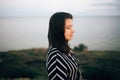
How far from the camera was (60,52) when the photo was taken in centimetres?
128

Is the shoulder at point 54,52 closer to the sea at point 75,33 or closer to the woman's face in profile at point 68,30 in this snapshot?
the woman's face in profile at point 68,30

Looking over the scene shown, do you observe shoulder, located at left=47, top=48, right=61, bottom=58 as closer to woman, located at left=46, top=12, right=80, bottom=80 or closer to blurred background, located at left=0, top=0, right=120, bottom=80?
woman, located at left=46, top=12, right=80, bottom=80

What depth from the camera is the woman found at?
48.9 inches

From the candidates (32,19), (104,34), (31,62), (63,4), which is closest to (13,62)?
(31,62)

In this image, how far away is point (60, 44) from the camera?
1.30m

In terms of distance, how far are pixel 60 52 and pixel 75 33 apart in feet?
7.19

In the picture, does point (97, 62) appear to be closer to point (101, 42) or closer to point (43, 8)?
point (101, 42)

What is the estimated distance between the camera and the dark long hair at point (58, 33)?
1295 millimetres

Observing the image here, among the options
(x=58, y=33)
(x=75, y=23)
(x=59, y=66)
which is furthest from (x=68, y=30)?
(x=75, y=23)

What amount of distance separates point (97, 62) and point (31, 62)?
2.87 ft

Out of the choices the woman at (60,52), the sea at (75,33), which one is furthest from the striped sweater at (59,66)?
the sea at (75,33)

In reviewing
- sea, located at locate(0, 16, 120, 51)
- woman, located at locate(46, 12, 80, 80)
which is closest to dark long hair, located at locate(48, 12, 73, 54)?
woman, located at locate(46, 12, 80, 80)

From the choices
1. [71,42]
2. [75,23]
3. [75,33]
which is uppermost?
[75,23]

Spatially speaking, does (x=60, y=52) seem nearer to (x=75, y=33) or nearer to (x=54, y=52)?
(x=54, y=52)
